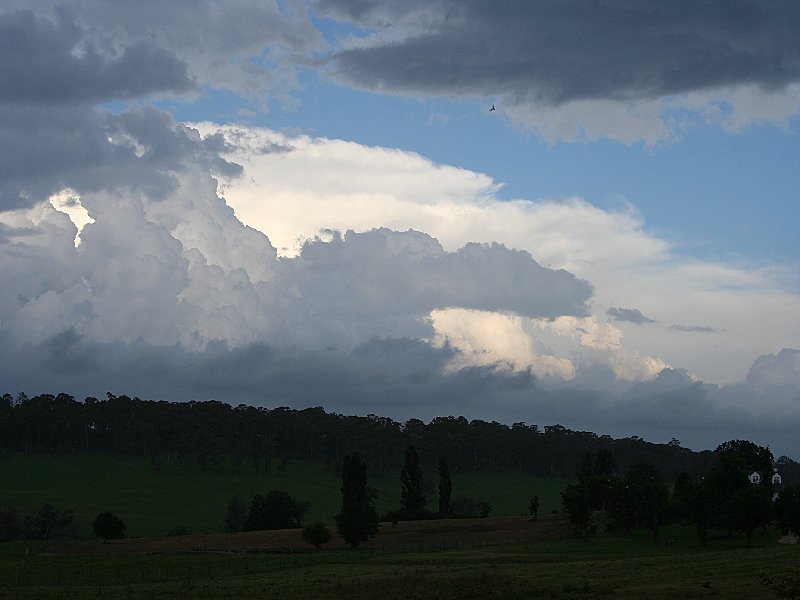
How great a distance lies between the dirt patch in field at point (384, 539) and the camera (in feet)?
419

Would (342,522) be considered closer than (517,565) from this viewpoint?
No

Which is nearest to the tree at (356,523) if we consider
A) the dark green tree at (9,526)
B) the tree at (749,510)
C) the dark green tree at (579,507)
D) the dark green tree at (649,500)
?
the dark green tree at (579,507)

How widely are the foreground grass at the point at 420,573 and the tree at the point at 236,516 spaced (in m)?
59.9

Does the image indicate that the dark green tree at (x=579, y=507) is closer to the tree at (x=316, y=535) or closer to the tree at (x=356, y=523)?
the tree at (x=356, y=523)

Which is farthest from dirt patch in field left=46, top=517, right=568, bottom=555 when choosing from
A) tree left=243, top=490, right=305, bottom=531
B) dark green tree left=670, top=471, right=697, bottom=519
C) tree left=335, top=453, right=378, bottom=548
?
dark green tree left=670, top=471, right=697, bottom=519

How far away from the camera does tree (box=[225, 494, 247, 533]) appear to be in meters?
178

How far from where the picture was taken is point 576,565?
85062 millimetres

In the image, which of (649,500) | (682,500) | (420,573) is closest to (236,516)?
(682,500)

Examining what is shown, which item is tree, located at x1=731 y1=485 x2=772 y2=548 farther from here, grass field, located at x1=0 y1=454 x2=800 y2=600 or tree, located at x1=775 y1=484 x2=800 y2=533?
tree, located at x1=775 y1=484 x2=800 y2=533

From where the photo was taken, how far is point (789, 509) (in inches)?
4336

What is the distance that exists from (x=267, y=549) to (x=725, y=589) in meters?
75.9

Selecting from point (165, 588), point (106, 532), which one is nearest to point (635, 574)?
point (165, 588)

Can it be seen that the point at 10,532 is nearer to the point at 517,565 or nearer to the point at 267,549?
the point at 267,549

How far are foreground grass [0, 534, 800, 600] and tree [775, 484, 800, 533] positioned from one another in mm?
6910
